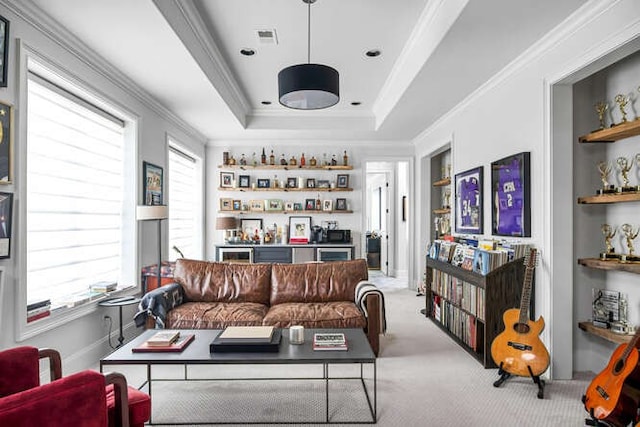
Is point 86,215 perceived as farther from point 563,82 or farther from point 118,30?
point 563,82

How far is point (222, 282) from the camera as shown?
397cm

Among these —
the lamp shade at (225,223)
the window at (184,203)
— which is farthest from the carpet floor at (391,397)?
the lamp shade at (225,223)

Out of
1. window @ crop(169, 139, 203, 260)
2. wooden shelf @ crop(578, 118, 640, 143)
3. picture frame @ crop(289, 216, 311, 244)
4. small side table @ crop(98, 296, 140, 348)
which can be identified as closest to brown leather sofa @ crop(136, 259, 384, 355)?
small side table @ crop(98, 296, 140, 348)

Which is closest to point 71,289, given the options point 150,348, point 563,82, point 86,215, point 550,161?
point 86,215

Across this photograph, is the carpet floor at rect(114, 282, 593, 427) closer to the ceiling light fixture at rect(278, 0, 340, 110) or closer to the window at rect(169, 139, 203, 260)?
the ceiling light fixture at rect(278, 0, 340, 110)

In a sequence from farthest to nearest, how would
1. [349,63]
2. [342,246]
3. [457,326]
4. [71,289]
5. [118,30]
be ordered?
1. [342,246]
2. [349,63]
3. [457,326]
4. [71,289]
5. [118,30]

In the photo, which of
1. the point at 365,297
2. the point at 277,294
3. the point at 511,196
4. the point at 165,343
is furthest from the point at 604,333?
the point at 165,343

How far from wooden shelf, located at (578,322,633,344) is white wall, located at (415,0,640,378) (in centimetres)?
9

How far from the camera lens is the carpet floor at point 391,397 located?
245 centimetres

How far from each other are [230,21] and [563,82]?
263cm

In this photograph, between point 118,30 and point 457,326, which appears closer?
point 118,30

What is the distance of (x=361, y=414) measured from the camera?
2.48m

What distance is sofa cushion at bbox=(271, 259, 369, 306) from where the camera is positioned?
3.97 metres

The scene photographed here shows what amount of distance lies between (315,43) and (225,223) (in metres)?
3.60
